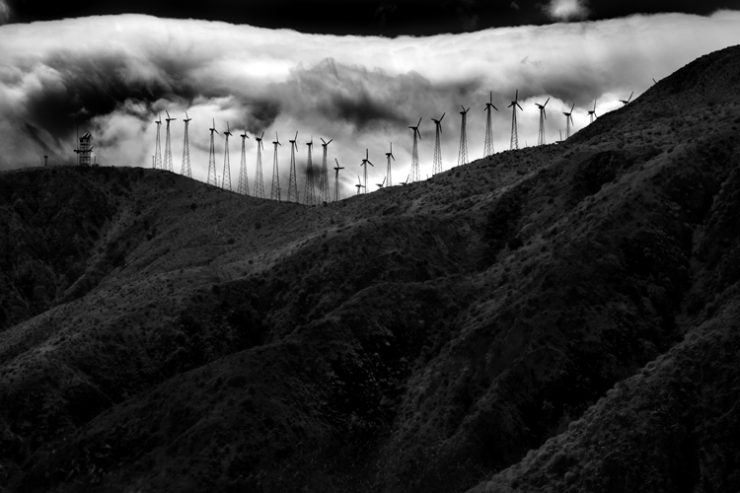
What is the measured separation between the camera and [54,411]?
316 feet

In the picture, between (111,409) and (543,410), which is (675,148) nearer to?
(543,410)

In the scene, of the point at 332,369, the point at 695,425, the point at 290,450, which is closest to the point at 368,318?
the point at 332,369

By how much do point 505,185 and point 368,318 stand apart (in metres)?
42.5

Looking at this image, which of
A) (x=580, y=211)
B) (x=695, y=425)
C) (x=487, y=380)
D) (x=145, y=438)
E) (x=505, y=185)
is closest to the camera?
(x=695, y=425)

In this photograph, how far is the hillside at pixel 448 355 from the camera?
63.0 m

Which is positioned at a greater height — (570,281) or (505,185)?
(505,185)

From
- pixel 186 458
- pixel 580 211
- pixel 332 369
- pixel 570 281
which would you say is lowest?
pixel 186 458

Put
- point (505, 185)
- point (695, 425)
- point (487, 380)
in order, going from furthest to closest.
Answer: point (505, 185), point (487, 380), point (695, 425)

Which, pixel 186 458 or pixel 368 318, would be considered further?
pixel 368 318

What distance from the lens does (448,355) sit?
8575cm

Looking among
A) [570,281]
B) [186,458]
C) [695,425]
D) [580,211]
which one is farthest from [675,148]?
[186,458]

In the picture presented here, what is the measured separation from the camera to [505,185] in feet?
419

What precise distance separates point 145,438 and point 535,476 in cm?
4146

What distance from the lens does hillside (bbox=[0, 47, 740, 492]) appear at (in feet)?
207
